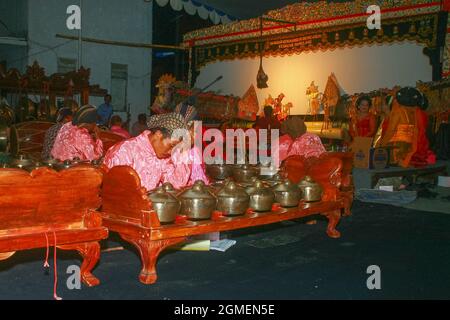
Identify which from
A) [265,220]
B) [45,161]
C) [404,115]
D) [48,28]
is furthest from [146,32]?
[265,220]

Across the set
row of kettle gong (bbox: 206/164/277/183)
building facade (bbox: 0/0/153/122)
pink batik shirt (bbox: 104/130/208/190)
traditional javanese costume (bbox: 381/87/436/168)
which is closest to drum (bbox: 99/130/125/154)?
row of kettle gong (bbox: 206/164/277/183)

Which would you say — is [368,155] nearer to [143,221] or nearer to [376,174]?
[376,174]

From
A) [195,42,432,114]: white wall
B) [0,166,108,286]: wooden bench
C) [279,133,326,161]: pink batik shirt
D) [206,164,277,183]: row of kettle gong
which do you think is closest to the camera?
[0,166,108,286]: wooden bench

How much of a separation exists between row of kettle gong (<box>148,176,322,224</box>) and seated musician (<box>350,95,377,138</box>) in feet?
18.1

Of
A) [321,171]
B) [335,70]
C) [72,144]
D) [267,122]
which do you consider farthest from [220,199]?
[335,70]

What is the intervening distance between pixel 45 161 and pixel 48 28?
9.99 metres

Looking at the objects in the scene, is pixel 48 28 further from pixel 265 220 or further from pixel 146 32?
pixel 265 220

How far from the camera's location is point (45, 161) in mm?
4520

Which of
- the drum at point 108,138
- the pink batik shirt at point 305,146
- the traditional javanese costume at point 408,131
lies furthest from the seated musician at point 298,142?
the traditional javanese costume at point 408,131

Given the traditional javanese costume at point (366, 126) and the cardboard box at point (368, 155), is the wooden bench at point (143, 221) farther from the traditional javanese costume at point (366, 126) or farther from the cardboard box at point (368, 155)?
the traditional javanese costume at point (366, 126)

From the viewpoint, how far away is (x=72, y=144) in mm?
5641

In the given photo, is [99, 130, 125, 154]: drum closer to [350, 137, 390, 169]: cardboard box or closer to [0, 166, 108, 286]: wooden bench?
[0, 166, 108, 286]: wooden bench

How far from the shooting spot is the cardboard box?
8.22m

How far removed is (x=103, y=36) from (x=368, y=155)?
9.20 metres
